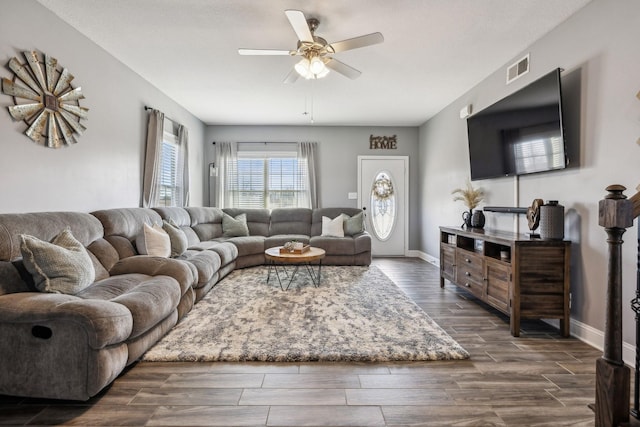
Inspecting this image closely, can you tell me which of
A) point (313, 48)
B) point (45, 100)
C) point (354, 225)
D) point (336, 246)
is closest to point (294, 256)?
point (336, 246)

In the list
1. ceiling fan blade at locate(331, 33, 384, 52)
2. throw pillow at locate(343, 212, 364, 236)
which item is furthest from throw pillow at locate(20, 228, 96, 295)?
throw pillow at locate(343, 212, 364, 236)

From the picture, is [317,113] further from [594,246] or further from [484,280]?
[594,246]

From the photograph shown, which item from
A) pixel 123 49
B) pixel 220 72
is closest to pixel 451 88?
pixel 220 72

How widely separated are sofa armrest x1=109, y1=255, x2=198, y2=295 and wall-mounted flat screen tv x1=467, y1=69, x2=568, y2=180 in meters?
3.28

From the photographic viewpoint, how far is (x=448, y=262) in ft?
12.6

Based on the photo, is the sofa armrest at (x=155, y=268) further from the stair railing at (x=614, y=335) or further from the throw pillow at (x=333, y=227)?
the throw pillow at (x=333, y=227)

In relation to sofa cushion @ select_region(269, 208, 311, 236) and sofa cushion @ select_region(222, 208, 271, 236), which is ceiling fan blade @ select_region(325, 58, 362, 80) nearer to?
sofa cushion @ select_region(269, 208, 311, 236)

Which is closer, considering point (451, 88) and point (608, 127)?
point (608, 127)

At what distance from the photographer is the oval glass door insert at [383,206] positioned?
6516mm

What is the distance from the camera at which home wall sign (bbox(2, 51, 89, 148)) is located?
237 cm

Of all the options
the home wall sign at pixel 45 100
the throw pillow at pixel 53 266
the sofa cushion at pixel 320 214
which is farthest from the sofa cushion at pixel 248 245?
the throw pillow at pixel 53 266

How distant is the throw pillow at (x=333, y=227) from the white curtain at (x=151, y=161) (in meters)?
2.69

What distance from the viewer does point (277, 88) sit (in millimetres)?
4336

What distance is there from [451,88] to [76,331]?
15.6 ft
